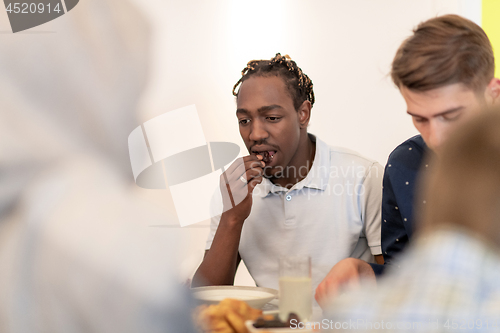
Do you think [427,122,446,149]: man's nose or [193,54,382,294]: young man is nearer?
[427,122,446,149]: man's nose

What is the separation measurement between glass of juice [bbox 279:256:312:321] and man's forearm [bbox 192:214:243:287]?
0.37 metres

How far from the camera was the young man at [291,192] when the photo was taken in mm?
1271

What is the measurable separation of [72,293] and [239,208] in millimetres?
929

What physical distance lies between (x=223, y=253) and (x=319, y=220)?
32 centimetres

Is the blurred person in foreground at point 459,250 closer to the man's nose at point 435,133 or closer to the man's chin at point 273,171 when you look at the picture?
the man's nose at point 435,133

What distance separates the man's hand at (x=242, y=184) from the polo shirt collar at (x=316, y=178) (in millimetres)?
111

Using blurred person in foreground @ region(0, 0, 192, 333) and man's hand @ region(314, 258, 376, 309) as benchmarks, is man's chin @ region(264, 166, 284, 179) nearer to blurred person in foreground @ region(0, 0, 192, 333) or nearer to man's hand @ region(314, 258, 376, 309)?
man's hand @ region(314, 258, 376, 309)

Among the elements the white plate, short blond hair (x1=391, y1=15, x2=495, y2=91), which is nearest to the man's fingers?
the white plate

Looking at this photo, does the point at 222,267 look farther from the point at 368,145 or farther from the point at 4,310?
the point at 368,145

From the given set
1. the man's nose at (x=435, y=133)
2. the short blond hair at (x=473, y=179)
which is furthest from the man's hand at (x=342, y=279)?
the short blond hair at (x=473, y=179)

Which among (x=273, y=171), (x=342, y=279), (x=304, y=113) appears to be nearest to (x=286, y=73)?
(x=304, y=113)

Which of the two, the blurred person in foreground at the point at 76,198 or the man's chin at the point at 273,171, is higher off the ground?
the blurred person in foreground at the point at 76,198

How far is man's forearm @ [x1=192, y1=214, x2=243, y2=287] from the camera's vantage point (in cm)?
115

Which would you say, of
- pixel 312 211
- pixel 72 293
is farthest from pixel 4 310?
pixel 312 211
